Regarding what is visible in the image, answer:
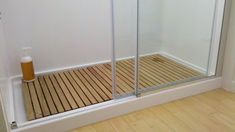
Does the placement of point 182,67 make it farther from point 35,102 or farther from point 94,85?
point 35,102

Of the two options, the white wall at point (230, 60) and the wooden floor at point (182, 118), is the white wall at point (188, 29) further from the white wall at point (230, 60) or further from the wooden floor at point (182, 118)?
the wooden floor at point (182, 118)

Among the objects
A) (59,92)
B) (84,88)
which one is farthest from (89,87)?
(59,92)

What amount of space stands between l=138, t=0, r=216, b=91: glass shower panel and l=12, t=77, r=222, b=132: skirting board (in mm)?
89

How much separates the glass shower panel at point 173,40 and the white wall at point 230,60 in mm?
147

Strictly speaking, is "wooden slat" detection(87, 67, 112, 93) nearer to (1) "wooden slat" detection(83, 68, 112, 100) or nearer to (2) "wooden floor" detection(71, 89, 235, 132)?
(1) "wooden slat" detection(83, 68, 112, 100)

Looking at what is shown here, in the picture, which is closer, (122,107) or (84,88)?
(122,107)

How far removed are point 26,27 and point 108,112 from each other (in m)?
1.30

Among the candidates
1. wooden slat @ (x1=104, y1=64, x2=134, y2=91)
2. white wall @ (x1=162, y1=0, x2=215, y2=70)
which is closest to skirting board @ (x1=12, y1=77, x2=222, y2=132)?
wooden slat @ (x1=104, y1=64, x2=134, y2=91)

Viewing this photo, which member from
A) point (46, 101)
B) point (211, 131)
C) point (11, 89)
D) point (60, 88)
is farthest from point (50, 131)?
point (211, 131)

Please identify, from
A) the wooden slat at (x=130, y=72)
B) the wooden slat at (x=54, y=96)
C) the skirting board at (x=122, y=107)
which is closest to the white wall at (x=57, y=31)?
the wooden slat at (x=54, y=96)

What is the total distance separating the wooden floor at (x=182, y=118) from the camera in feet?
5.81

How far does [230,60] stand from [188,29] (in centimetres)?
55

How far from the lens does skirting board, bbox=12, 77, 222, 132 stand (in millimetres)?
1691

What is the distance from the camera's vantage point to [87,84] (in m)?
2.32
